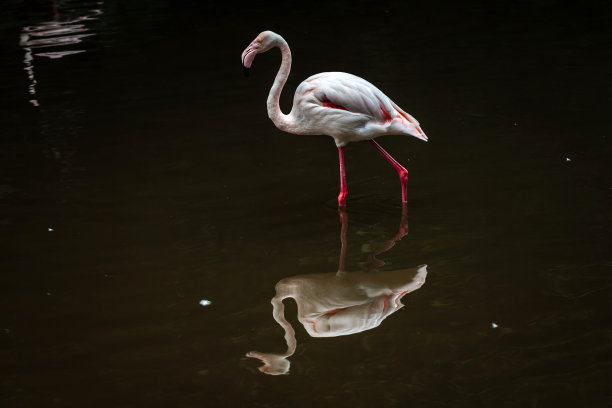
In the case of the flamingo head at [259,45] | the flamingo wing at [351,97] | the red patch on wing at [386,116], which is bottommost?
the red patch on wing at [386,116]

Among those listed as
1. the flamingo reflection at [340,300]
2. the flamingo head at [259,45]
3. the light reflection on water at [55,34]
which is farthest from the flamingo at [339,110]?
the light reflection on water at [55,34]

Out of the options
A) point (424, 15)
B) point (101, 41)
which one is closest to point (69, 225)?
point (101, 41)

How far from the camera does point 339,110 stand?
18.9ft

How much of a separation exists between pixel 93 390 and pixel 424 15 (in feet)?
32.2

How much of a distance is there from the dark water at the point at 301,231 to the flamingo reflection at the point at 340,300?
3 centimetres

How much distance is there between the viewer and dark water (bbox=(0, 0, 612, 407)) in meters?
3.95

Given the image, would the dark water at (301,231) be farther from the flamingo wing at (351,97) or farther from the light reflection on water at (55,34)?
the flamingo wing at (351,97)

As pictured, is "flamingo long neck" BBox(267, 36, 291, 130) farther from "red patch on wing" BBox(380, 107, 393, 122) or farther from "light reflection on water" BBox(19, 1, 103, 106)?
"light reflection on water" BBox(19, 1, 103, 106)

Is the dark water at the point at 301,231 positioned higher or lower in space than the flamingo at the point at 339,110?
lower

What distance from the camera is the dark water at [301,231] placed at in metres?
3.95

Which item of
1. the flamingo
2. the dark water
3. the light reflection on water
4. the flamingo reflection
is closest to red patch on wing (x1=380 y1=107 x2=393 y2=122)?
the flamingo

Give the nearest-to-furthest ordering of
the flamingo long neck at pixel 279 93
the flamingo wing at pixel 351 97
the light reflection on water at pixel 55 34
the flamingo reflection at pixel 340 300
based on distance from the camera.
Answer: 1. the flamingo reflection at pixel 340 300
2. the flamingo wing at pixel 351 97
3. the flamingo long neck at pixel 279 93
4. the light reflection on water at pixel 55 34

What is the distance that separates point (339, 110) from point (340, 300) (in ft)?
5.15

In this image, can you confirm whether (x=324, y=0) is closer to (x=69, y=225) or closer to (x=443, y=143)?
(x=443, y=143)
